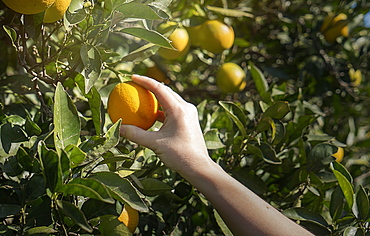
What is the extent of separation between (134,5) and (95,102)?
0.93ft

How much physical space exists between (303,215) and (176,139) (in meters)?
0.51

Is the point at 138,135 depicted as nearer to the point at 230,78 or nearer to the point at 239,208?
the point at 239,208

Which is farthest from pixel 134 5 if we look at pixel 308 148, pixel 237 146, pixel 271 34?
pixel 271 34

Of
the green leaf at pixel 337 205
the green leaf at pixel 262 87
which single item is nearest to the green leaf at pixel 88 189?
the green leaf at pixel 337 205

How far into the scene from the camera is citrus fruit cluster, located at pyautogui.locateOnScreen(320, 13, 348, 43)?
6.72 feet

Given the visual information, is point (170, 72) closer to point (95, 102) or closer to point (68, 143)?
point (95, 102)

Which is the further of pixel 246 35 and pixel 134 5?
pixel 246 35

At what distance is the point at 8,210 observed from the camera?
0.87m

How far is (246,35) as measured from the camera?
218cm

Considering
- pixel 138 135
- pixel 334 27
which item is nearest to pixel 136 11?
pixel 138 135

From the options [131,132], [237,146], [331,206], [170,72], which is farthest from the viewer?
[170,72]

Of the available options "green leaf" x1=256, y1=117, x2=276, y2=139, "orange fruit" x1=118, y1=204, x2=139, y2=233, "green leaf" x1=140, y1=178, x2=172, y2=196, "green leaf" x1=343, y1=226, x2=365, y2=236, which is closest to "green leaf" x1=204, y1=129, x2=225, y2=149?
"green leaf" x1=256, y1=117, x2=276, y2=139

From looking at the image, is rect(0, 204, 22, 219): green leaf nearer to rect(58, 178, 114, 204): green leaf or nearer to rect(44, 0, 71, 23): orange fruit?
rect(58, 178, 114, 204): green leaf

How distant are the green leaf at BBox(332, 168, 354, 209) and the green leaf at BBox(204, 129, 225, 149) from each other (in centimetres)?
37
